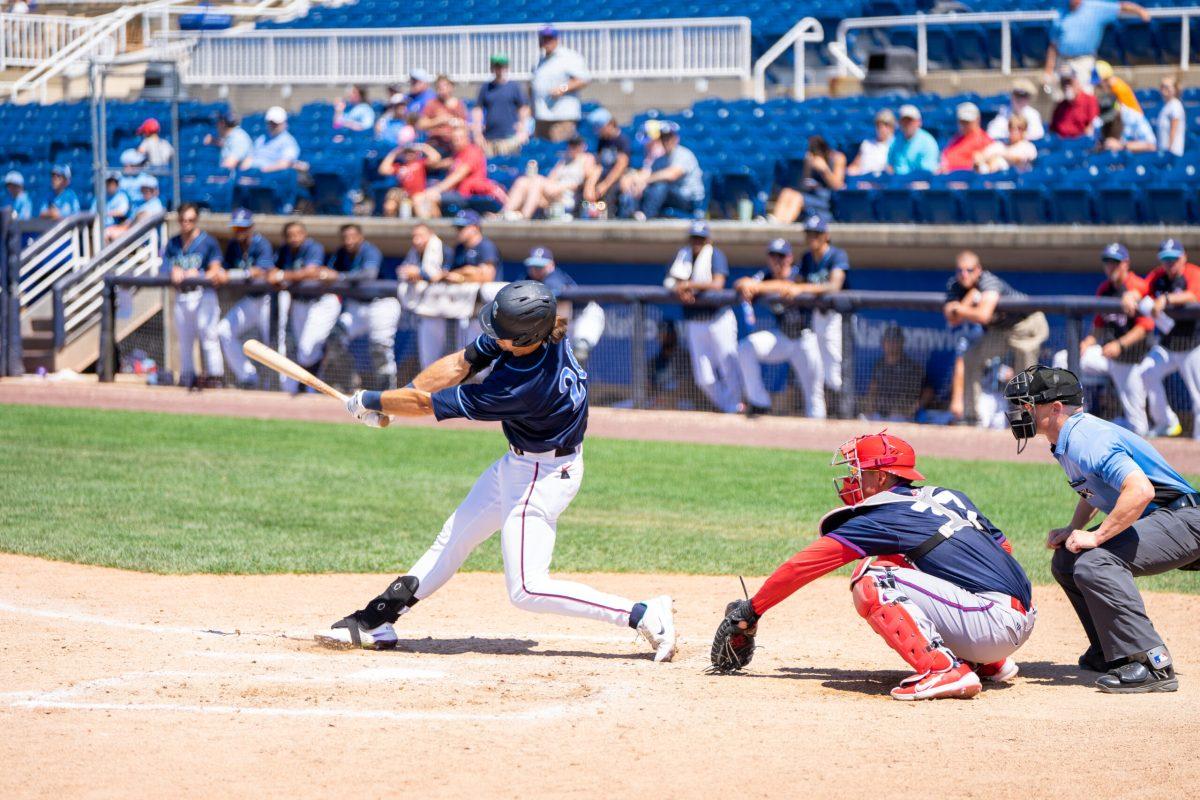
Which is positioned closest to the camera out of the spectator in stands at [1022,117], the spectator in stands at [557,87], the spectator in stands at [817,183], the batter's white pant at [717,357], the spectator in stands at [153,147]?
the batter's white pant at [717,357]

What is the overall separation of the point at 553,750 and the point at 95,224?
49.1 ft

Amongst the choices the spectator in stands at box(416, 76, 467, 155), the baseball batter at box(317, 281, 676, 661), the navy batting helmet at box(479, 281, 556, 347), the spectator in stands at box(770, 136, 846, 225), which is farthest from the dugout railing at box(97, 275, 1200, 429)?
the navy batting helmet at box(479, 281, 556, 347)

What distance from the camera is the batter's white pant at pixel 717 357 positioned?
46.3ft

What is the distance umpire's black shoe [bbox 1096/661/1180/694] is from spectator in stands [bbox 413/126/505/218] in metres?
12.0

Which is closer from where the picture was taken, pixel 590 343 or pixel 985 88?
pixel 590 343

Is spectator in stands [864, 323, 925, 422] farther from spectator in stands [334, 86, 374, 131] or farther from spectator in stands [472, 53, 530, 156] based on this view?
spectator in stands [334, 86, 374, 131]

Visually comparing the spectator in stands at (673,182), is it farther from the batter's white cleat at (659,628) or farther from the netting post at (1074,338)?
the batter's white cleat at (659,628)

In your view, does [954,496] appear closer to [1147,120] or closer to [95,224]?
[1147,120]

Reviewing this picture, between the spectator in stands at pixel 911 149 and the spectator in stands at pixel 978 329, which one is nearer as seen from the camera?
the spectator in stands at pixel 978 329

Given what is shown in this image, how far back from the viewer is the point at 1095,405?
498 inches

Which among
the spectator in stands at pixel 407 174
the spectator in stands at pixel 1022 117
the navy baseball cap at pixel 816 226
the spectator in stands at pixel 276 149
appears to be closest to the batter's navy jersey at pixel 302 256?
the spectator in stands at pixel 407 174

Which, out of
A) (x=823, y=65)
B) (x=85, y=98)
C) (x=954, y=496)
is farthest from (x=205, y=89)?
(x=954, y=496)

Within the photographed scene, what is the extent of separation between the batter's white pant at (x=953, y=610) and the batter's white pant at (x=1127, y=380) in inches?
285

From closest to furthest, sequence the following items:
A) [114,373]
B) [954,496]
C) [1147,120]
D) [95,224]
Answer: [954,496] < [1147,120] < [114,373] < [95,224]
